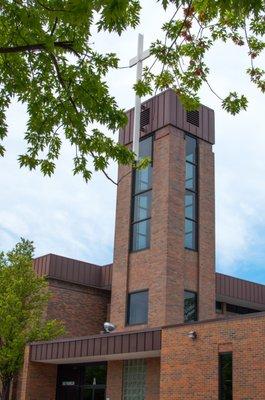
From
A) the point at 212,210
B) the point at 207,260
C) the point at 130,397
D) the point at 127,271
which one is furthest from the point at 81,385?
the point at 212,210

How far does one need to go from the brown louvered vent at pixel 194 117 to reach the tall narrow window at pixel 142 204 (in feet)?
6.75

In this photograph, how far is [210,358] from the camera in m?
18.8

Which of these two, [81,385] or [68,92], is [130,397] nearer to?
[81,385]

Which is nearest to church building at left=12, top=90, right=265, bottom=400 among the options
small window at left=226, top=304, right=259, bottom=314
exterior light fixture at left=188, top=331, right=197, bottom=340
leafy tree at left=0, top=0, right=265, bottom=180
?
exterior light fixture at left=188, top=331, right=197, bottom=340

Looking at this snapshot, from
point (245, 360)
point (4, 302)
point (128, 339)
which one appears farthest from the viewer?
point (4, 302)

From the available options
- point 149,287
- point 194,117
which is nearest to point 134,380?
point 149,287

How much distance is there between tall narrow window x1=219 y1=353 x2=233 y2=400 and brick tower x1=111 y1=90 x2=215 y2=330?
6606mm

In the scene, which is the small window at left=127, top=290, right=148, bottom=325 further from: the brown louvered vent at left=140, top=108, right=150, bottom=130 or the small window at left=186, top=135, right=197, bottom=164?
the brown louvered vent at left=140, top=108, right=150, bottom=130

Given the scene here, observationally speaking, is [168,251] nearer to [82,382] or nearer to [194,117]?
[82,382]

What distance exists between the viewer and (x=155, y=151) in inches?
1131

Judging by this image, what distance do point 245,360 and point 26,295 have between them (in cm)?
1195

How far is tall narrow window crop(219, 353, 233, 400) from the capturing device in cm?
1809

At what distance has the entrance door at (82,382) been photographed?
26.0m

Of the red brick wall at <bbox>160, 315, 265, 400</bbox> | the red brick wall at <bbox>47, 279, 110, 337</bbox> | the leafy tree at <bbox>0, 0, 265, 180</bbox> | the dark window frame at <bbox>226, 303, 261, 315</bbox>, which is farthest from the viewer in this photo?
the dark window frame at <bbox>226, 303, 261, 315</bbox>
